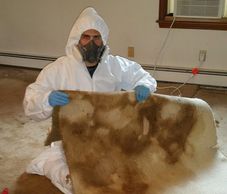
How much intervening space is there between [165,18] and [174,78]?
0.55 meters

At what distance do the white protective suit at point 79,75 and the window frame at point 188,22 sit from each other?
1.35m

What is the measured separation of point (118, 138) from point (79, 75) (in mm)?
397

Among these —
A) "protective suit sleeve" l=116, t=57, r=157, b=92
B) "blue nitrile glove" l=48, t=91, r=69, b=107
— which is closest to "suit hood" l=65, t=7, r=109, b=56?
"protective suit sleeve" l=116, t=57, r=157, b=92

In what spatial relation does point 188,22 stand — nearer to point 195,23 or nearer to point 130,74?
point 195,23

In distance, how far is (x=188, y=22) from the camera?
122 inches

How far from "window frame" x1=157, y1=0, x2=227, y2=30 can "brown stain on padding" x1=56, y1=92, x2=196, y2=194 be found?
1611 millimetres

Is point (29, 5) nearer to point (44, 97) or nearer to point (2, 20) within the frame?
point (2, 20)

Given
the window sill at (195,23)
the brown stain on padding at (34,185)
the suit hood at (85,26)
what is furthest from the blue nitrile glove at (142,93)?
the window sill at (195,23)

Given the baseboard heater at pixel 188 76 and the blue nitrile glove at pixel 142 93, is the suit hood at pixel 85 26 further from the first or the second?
the baseboard heater at pixel 188 76

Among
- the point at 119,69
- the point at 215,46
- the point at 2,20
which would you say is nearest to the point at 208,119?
the point at 119,69

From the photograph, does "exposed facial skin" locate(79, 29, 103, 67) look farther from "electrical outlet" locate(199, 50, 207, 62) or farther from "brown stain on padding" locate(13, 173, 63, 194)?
"electrical outlet" locate(199, 50, 207, 62)

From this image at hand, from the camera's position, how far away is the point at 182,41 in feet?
10.6

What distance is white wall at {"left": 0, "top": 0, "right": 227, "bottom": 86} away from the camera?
319 centimetres

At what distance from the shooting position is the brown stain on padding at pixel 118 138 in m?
1.57
